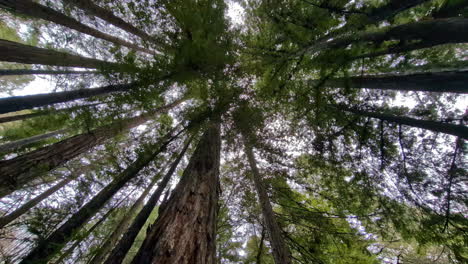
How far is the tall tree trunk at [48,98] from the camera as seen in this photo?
160 inches

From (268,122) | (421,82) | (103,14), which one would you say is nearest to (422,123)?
(421,82)

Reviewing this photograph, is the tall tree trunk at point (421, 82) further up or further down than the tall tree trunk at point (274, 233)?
further up

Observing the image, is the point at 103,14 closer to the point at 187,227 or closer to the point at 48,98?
the point at 48,98

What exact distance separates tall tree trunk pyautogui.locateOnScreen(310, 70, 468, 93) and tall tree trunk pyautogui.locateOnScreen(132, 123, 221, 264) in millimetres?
3077

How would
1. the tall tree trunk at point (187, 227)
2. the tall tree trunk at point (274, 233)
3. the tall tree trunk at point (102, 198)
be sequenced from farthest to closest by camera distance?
the tall tree trunk at point (102, 198) < the tall tree trunk at point (274, 233) < the tall tree trunk at point (187, 227)

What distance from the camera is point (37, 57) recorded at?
152 inches

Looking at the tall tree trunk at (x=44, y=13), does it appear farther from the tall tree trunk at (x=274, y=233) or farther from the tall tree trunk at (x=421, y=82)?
the tall tree trunk at (x=421, y=82)

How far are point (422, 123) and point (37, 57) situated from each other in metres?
7.62

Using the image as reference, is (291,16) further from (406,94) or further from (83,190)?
(83,190)

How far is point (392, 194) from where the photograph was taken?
11.9 feet

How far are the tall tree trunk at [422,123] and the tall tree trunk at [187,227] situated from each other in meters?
3.43

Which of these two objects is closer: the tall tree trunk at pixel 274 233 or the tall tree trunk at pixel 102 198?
the tall tree trunk at pixel 274 233

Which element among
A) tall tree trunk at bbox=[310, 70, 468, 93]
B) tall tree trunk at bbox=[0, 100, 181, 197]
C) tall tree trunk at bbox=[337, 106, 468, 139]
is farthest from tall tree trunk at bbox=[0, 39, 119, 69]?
tall tree trunk at bbox=[337, 106, 468, 139]

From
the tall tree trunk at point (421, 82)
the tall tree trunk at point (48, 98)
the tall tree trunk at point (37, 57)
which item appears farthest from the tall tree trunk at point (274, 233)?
the tall tree trunk at point (37, 57)
